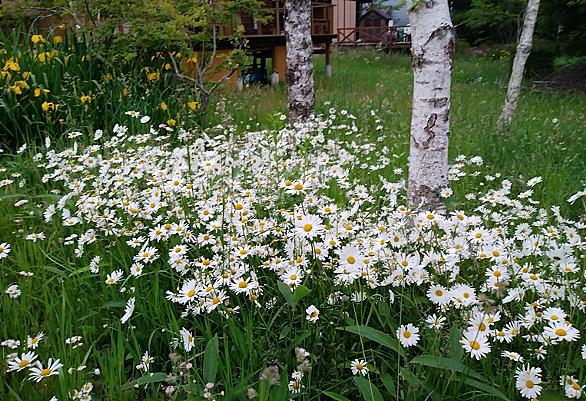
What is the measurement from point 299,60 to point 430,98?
146 inches

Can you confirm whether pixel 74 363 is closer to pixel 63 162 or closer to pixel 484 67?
pixel 63 162

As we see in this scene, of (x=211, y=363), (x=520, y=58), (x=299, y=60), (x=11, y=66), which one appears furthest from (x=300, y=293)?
(x=520, y=58)

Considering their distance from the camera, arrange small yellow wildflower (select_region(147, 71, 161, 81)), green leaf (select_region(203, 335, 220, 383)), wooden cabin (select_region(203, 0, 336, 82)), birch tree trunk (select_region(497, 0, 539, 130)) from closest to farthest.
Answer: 1. green leaf (select_region(203, 335, 220, 383))
2. birch tree trunk (select_region(497, 0, 539, 130))
3. small yellow wildflower (select_region(147, 71, 161, 81))
4. wooden cabin (select_region(203, 0, 336, 82))

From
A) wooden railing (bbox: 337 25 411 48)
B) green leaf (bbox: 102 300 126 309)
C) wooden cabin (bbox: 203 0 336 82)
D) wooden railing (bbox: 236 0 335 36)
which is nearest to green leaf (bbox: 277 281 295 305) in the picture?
green leaf (bbox: 102 300 126 309)

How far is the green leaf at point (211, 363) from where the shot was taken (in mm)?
1633

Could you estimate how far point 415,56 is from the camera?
2980 mm

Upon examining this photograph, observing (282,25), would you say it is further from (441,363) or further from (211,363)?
(441,363)

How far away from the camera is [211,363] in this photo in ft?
5.49

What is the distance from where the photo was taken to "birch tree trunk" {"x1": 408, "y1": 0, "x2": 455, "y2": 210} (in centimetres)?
286

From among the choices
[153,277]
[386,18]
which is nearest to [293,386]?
[153,277]

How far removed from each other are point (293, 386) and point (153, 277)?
1.02 meters

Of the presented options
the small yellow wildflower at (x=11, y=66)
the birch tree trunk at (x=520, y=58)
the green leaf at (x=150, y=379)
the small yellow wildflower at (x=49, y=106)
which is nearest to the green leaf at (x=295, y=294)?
the green leaf at (x=150, y=379)

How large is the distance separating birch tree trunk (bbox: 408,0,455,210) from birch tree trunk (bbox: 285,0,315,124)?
3.45m

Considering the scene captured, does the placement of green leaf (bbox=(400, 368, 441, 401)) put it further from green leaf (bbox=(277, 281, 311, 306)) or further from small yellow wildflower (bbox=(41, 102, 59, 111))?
small yellow wildflower (bbox=(41, 102, 59, 111))
